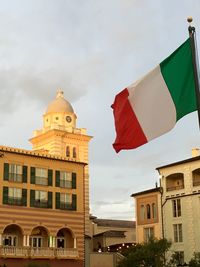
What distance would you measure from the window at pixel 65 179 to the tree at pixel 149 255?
13.3m

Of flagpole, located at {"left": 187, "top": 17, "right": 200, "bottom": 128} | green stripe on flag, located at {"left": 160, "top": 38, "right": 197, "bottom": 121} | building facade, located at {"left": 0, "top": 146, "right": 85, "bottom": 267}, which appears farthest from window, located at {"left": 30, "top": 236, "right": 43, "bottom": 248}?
flagpole, located at {"left": 187, "top": 17, "right": 200, "bottom": 128}

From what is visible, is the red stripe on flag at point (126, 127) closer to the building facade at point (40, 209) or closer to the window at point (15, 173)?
the building facade at point (40, 209)

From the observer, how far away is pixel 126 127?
16.1 m

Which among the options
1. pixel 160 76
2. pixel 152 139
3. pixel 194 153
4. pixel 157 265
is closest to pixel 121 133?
pixel 152 139

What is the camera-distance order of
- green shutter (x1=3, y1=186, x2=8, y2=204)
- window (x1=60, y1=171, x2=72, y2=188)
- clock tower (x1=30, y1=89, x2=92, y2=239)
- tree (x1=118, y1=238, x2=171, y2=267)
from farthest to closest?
clock tower (x1=30, y1=89, x2=92, y2=239)
window (x1=60, y1=171, x2=72, y2=188)
green shutter (x1=3, y1=186, x2=8, y2=204)
tree (x1=118, y1=238, x2=171, y2=267)

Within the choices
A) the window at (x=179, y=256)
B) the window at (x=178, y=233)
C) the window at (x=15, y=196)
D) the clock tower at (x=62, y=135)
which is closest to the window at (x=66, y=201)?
the window at (x=15, y=196)

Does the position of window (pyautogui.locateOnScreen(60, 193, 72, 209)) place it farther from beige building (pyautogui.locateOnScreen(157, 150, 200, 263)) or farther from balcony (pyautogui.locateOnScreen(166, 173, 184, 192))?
balcony (pyautogui.locateOnScreen(166, 173, 184, 192))

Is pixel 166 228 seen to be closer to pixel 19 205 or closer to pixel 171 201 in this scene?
pixel 171 201

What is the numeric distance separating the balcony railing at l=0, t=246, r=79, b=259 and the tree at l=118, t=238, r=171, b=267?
896 cm

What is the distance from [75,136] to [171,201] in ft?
101

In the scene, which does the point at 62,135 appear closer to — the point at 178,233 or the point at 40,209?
the point at 40,209

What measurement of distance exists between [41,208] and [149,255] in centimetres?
1508

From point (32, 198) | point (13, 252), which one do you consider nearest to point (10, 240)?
point (13, 252)

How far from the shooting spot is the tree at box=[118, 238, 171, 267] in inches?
2260
